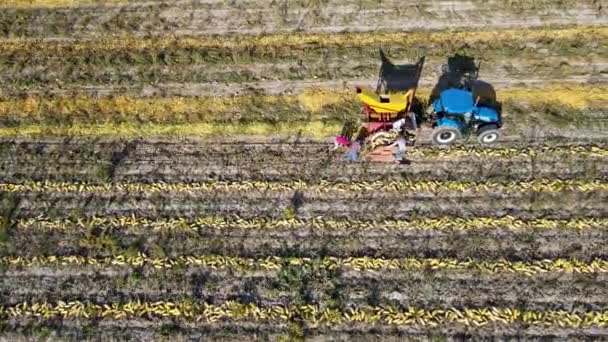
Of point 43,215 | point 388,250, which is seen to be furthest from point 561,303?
point 43,215

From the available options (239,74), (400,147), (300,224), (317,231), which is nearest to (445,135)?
(400,147)

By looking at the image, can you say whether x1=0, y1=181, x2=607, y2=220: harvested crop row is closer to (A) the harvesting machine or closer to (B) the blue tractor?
(A) the harvesting machine

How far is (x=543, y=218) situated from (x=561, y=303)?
2.27 metres

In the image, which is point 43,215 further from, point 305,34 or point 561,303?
point 561,303

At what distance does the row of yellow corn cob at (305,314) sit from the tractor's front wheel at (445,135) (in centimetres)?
487

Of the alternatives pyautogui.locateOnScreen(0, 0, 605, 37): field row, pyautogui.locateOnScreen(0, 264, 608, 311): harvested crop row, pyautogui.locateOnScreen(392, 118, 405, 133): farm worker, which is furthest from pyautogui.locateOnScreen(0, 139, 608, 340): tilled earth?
pyautogui.locateOnScreen(0, 0, 605, 37): field row

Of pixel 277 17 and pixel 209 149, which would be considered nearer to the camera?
pixel 209 149

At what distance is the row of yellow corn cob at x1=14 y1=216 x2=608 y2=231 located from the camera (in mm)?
15008

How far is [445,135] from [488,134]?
1.17m

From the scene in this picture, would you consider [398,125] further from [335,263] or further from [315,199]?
[335,263]

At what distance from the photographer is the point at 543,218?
1516 centimetres

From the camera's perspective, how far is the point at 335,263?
1471cm

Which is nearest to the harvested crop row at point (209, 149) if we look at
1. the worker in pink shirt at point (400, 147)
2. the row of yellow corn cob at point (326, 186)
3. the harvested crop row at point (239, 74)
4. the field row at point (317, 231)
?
the worker in pink shirt at point (400, 147)

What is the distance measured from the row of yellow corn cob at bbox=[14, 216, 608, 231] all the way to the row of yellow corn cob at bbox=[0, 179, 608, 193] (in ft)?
3.08
